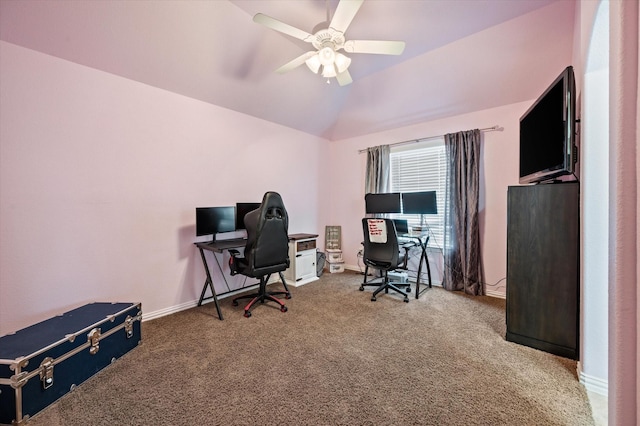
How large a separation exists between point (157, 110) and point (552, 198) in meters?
3.91

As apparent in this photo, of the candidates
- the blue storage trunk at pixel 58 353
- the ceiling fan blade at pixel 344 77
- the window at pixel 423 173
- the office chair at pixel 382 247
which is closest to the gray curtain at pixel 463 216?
the window at pixel 423 173

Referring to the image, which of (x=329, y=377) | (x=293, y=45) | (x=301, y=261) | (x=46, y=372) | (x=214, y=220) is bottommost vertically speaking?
(x=329, y=377)

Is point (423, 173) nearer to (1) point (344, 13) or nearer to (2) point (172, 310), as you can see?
(1) point (344, 13)

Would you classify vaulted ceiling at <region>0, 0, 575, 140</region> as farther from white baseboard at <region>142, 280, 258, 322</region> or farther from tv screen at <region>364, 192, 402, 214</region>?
white baseboard at <region>142, 280, 258, 322</region>

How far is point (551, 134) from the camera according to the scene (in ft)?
6.16

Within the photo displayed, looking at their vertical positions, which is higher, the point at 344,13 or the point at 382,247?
the point at 344,13

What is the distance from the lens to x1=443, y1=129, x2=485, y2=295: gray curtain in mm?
3326

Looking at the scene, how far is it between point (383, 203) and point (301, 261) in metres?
1.63

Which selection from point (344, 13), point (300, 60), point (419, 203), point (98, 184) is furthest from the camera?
point (419, 203)

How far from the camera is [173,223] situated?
285 centimetres

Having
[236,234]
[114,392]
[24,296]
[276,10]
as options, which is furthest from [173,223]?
[276,10]

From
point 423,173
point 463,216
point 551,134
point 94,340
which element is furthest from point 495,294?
point 94,340

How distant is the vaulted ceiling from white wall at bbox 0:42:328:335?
247 mm

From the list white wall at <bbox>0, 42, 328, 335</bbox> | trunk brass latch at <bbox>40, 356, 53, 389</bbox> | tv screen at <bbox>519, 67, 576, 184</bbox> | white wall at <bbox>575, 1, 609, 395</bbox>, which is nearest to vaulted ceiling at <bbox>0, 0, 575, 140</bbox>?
white wall at <bbox>0, 42, 328, 335</bbox>
